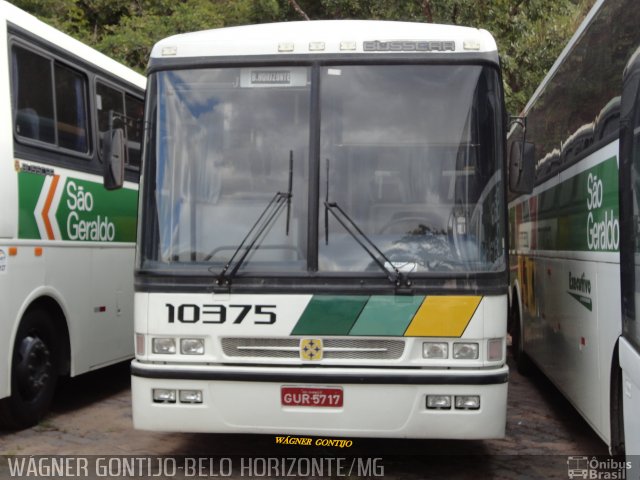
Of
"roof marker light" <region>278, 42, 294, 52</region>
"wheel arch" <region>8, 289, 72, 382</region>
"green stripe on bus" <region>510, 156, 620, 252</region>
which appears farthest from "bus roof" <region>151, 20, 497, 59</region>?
"wheel arch" <region>8, 289, 72, 382</region>

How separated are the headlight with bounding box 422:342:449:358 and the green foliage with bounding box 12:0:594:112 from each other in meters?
12.6

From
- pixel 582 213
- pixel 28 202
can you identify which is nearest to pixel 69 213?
pixel 28 202

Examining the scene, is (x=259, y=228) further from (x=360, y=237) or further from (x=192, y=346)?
(x=192, y=346)

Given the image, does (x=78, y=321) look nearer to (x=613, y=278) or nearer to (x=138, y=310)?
(x=138, y=310)

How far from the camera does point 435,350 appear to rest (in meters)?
5.68

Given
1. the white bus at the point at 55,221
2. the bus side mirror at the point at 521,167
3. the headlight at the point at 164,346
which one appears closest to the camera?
the headlight at the point at 164,346

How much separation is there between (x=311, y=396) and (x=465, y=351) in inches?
41.6

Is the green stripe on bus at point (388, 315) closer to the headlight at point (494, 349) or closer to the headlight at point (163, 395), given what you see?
the headlight at point (494, 349)

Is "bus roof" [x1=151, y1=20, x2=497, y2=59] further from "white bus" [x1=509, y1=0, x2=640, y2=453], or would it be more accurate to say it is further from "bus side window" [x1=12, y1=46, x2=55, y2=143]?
"bus side window" [x1=12, y1=46, x2=55, y2=143]

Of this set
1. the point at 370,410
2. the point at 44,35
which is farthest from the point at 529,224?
the point at 44,35

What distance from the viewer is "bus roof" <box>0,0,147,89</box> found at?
7.21 meters

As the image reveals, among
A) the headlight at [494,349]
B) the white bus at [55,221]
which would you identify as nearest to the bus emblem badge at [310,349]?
the headlight at [494,349]

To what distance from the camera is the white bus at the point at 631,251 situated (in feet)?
15.9

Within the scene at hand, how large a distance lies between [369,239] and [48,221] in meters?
3.29
